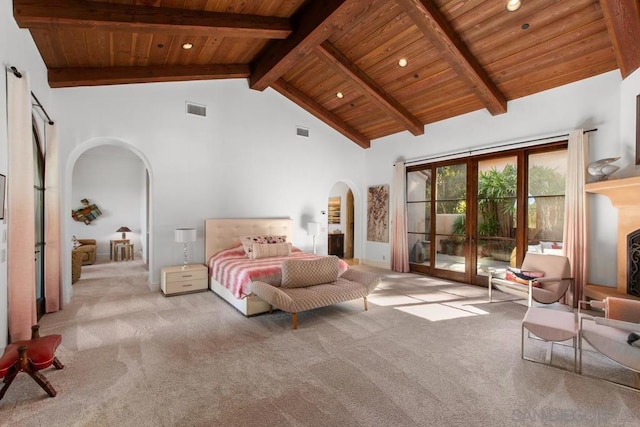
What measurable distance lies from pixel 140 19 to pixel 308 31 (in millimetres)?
2008

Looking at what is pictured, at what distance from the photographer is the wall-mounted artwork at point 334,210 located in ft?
33.3

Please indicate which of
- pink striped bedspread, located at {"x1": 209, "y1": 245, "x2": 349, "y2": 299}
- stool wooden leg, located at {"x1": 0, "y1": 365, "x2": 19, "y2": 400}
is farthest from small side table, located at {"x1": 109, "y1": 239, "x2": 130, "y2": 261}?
stool wooden leg, located at {"x1": 0, "y1": 365, "x2": 19, "y2": 400}

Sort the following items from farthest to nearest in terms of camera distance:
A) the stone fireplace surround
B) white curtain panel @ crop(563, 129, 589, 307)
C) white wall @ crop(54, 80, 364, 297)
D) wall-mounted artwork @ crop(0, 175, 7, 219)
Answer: white wall @ crop(54, 80, 364, 297) → white curtain panel @ crop(563, 129, 589, 307) → the stone fireplace surround → wall-mounted artwork @ crop(0, 175, 7, 219)

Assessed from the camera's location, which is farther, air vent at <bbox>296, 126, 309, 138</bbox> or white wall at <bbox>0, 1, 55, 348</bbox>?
air vent at <bbox>296, 126, 309, 138</bbox>

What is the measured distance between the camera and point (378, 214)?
7.91 m

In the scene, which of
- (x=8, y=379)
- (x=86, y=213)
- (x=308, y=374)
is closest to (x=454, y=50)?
(x=308, y=374)

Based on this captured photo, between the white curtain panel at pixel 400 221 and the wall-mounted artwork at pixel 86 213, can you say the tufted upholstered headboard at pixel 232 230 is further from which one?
the wall-mounted artwork at pixel 86 213

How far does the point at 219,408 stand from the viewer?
2191 millimetres

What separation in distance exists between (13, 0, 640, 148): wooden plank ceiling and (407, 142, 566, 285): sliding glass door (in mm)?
1060

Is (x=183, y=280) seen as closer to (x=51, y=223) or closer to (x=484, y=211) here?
(x=51, y=223)

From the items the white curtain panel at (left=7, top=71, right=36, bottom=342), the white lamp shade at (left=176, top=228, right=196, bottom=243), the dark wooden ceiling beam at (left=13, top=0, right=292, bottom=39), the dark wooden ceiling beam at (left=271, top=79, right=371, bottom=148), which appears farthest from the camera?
the dark wooden ceiling beam at (left=271, top=79, right=371, bottom=148)

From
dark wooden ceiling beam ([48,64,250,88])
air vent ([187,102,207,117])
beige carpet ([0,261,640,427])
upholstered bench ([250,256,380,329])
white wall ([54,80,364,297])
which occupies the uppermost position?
dark wooden ceiling beam ([48,64,250,88])

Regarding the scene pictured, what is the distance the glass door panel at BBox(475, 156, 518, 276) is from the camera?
5523 mm

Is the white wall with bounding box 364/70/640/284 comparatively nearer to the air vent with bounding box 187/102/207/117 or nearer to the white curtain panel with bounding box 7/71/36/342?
the air vent with bounding box 187/102/207/117
